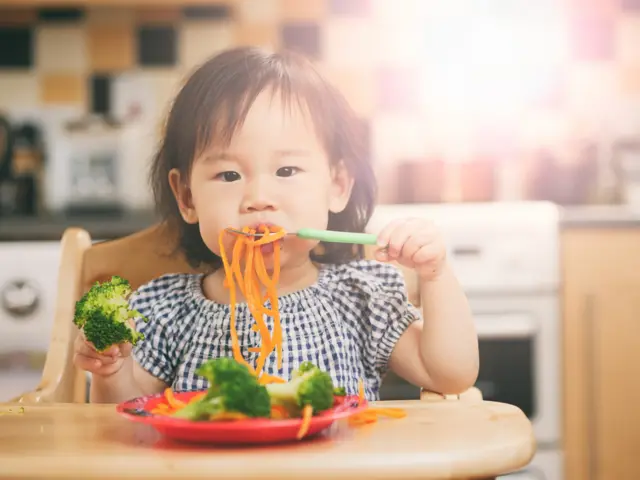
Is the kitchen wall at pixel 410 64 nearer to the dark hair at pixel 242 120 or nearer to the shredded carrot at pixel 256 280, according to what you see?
the dark hair at pixel 242 120

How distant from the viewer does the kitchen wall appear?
2.97m

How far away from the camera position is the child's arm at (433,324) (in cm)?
98

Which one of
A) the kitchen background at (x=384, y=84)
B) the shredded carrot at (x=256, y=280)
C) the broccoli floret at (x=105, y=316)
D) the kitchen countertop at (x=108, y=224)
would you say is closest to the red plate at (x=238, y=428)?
the broccoli floret at (x=105, y=316)

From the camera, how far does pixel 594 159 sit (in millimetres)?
2934

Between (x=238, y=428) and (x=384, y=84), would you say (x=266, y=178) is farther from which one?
(x=384, y=84)

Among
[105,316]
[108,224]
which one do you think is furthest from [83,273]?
[108,224]

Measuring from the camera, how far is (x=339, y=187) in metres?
1.21

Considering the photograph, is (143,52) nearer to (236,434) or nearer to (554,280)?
(554,280)

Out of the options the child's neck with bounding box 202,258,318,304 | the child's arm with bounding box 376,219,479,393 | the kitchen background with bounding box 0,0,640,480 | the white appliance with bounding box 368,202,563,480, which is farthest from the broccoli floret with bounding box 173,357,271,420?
the kitchen background with bounding box 0,0,640,480

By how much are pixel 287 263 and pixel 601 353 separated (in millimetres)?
1450

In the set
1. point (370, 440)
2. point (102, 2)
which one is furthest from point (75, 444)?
point (102, 2)

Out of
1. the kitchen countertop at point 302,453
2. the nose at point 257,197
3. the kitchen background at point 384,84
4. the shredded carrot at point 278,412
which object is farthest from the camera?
the kitchen background at point 384,84

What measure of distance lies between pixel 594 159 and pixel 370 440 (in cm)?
239

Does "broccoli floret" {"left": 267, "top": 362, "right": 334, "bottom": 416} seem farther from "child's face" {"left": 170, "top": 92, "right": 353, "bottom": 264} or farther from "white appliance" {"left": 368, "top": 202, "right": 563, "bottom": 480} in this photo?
"white appliance" {"left": 368, "top": 202, "right": 563, "bottom": 480}
